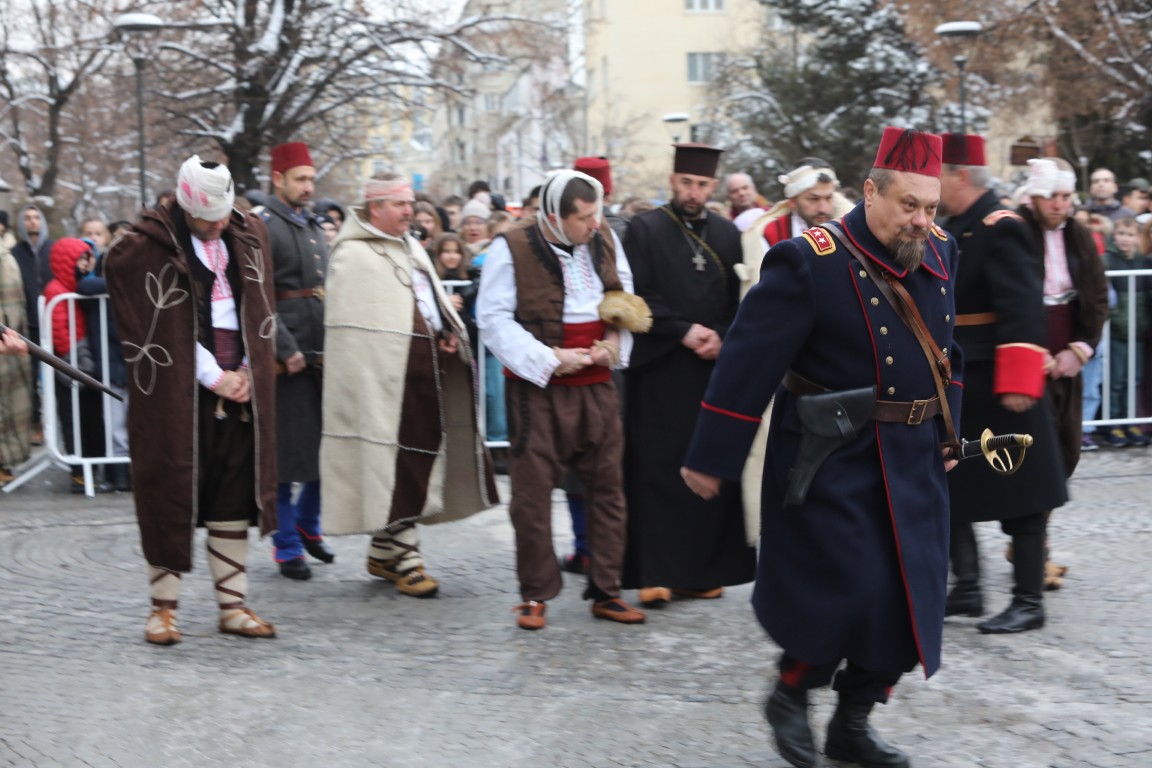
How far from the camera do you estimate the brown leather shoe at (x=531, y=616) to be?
6.38 m

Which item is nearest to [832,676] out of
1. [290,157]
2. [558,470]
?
[558,470]

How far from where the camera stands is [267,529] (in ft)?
20.6

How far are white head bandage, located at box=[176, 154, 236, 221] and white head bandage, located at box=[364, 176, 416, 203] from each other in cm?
99

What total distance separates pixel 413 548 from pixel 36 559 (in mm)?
2275

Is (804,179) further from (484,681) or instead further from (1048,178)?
(484,681)

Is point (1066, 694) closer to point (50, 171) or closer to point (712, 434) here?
point (712, 434)

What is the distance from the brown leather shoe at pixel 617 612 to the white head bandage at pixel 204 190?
7.69ft

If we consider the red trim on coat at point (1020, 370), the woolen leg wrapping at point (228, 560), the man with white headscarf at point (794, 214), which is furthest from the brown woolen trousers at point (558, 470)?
the red trim on coat at point (1020, 370)

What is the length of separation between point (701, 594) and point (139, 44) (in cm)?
1680

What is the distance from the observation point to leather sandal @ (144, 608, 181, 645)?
6.17 metres

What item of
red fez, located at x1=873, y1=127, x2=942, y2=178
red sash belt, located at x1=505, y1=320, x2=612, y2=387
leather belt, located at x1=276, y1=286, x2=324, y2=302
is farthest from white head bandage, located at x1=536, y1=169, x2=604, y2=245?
red fez, located at x1=873, y1=127, x2=942, y2=178

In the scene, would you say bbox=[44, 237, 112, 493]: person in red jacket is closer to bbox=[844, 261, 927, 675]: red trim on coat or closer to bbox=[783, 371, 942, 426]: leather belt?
bbox=[783, 371, 942, 426]: leather belt

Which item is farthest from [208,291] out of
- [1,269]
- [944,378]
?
[1,269]

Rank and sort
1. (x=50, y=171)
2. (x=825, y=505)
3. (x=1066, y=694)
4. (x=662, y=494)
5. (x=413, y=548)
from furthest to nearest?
1. (x=50, y=171)
2. (x=413, y=548)
3. (x=662, y=494)
4. (x=1066, y=694)
5. (x=825, y=505)
